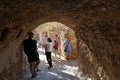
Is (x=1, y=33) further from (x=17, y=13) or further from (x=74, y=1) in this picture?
(x=74, y=1)

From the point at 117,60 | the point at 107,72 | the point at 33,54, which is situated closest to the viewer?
the point at 117,60

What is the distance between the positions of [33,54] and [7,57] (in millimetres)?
1549

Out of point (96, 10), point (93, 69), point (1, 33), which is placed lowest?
point (93, 69)

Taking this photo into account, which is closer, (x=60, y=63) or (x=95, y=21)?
(x=95, y=21)

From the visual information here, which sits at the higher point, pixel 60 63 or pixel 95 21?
pixel 95 21

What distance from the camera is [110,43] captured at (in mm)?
→ 4258

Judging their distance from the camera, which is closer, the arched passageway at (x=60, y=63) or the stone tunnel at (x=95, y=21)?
the stone tunnel at (x=95, y=21)

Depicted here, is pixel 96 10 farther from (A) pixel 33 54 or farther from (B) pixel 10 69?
(A) pixel 33 54

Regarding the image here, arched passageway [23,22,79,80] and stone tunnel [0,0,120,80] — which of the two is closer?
stone tunnel [0,0,120,80]

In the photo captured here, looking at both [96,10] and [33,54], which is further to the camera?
[33,54]

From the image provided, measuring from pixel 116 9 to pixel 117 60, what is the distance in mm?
1093

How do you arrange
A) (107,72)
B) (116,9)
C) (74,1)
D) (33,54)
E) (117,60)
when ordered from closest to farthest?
(116,9) < (74,1) < (117,60) < (107,72) < (33,54)

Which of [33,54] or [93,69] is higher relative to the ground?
[33,54]

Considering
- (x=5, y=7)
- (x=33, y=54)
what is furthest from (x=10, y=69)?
A: (x=5, y=7)
